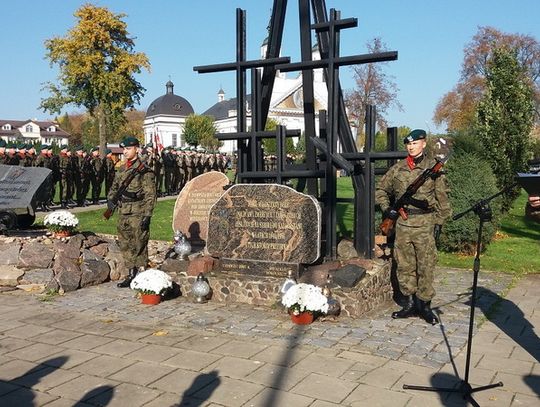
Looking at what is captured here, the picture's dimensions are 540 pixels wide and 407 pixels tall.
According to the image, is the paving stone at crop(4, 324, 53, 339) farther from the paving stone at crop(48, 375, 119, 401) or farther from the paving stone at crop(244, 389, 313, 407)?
the paving stone at crop(244, 389, 313, 407)

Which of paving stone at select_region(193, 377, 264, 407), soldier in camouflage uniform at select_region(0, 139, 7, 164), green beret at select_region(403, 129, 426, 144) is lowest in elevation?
paving stone at select_region(193, 377, 264, 407)

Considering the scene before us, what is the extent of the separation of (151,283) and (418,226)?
3.24m

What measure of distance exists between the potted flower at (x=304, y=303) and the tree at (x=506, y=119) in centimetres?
1190

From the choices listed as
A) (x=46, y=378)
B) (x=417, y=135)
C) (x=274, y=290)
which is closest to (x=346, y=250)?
(x=274, y=290)

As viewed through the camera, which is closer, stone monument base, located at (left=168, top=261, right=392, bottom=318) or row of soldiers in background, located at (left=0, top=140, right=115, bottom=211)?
stone monument base, located at (left=168, top=261, right=392, bottom=318)

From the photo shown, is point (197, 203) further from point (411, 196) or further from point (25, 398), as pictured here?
point (25, 398)

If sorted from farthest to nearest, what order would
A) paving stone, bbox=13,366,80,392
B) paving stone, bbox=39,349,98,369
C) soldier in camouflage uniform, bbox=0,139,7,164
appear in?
soldier in camouflage uniform, bbox=0,139,7,164 → paving stone, bbox=39,349,98,369 → paving stone, bbox=13,366,80,392

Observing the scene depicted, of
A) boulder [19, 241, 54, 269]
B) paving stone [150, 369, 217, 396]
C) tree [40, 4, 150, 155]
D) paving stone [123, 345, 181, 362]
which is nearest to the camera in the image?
paving stone [150, 369, 217, 396]

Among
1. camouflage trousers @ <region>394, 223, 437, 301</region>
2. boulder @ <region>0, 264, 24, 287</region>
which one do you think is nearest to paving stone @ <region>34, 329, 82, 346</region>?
boulder @ <region>0, 264, 24, 287</region>

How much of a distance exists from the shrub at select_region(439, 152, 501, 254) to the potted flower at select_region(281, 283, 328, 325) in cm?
529

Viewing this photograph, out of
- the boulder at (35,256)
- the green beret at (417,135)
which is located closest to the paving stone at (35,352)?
the boulder at (35,256)

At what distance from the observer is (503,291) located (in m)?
8.03

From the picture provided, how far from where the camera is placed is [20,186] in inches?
420

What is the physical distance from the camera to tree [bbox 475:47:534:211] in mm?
16438
